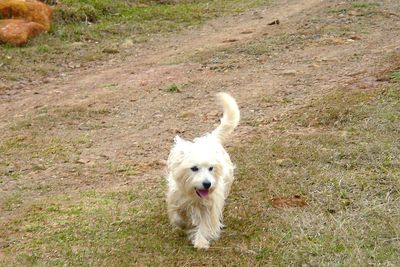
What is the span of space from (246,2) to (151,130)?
30.3 ft

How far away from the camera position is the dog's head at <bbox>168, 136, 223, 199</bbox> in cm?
439

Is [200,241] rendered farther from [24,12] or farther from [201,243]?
[24,12]

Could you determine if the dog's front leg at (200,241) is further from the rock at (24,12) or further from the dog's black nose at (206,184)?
the rock at (24,12)

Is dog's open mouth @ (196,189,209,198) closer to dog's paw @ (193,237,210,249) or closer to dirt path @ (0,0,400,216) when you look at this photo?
dog's paw @ (193,237,210,249)

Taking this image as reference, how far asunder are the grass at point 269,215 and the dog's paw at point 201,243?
57 millimetres

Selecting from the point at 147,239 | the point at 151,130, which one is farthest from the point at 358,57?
the point at 147,239

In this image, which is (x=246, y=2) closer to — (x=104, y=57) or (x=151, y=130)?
(x=104, y=57)

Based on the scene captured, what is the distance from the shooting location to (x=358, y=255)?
4102 mm

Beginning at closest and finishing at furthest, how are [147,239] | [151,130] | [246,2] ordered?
[147,239]
[151,130]
[246,2]

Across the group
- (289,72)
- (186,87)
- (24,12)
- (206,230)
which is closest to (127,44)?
(24,12)

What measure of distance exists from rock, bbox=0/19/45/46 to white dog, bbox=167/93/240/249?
7500 mm

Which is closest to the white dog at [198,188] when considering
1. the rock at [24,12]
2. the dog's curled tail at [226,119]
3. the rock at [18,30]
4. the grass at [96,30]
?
the dog's curled tail at [226,119]

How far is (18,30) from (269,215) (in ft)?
26.8

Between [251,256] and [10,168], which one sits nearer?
[251,256]
